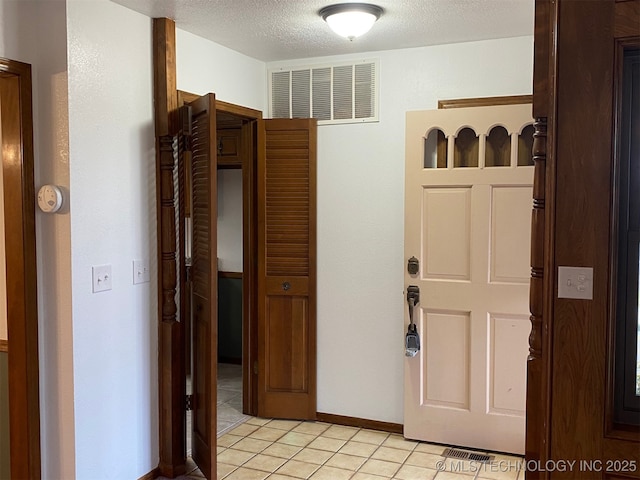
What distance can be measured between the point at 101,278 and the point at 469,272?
2010mm

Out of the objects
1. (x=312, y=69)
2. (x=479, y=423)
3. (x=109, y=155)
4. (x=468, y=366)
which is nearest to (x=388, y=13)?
(x=312, y=69)

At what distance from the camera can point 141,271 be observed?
305 cm

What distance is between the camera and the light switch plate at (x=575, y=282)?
6.54 feet

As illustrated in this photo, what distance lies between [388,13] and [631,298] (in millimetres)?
1827

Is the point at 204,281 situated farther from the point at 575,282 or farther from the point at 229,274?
the point at 229,274

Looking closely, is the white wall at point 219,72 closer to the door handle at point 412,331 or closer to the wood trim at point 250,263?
the wood trim at point 250,263

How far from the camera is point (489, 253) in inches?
136

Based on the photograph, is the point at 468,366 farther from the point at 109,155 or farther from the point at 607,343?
the point at 109,155

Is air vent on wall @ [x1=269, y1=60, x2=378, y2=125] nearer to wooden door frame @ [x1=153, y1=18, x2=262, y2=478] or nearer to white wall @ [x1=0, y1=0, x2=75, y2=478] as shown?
wooden door frame @ [x1=153, y1=18, x2=262, y2=478]

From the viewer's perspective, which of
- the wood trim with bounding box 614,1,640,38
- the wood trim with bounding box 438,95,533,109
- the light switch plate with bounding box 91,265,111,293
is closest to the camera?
the wood trim with bounding box 614,1,640,38

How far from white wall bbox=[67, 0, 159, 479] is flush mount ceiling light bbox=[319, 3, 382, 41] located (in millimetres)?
926

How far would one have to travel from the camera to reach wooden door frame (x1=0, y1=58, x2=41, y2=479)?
2.65m

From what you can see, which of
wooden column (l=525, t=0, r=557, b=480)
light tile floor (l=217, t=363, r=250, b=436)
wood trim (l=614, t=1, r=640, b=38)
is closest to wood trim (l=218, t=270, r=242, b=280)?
light tile floor (l=217, t=363, r=250, b=436)

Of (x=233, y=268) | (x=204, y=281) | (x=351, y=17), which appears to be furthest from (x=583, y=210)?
(x=233, y=268)
